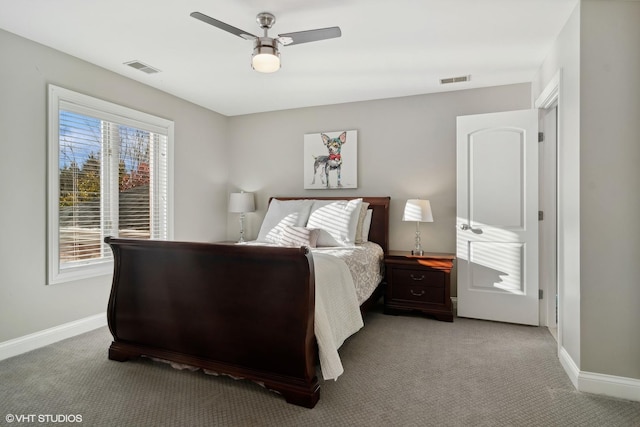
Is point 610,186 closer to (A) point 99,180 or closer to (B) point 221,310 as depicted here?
(B) point 221,310

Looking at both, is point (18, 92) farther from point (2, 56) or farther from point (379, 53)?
point (379, 53)

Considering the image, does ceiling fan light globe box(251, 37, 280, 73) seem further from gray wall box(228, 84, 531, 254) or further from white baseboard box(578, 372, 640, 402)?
white baseboard box(578, 372, 640, 402)

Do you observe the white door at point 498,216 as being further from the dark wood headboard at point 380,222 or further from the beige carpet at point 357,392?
the dark wood headboard at point 380,222

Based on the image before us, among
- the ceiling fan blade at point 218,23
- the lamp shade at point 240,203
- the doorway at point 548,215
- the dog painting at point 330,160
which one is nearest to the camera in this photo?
the ceiling fan blade at point 218,23

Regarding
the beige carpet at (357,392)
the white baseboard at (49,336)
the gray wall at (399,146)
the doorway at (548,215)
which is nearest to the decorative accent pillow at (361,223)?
the gray wall at (399,146)

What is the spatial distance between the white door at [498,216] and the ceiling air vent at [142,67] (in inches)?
122

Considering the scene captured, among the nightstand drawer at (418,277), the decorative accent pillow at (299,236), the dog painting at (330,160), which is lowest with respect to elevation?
the nightstand drawer at (418,277)

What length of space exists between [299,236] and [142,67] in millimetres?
2225

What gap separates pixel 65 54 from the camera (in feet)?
10.4

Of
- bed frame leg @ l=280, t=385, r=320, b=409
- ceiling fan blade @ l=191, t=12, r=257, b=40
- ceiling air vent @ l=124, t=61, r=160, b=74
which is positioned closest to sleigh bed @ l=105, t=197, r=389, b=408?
bed frame leg @ l=280, t=385, r=320, b=409

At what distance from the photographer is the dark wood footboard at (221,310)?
207 centimetres

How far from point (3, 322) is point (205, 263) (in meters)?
1.78

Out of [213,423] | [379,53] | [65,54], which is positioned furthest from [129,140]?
[213,423]

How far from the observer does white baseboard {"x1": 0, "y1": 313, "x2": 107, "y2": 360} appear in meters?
2.76
